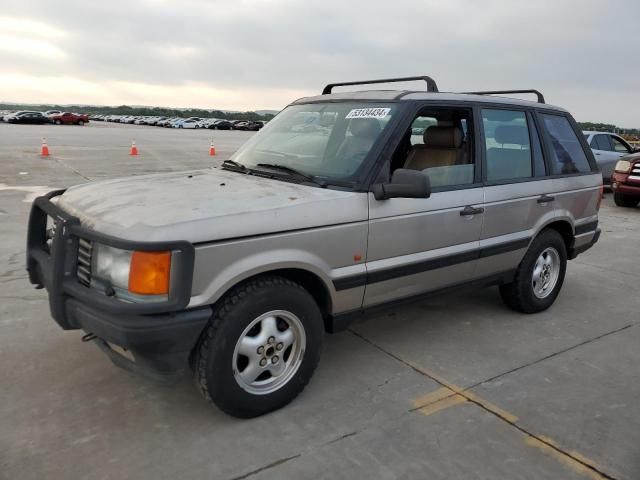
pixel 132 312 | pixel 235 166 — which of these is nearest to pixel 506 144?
pixel 235 166

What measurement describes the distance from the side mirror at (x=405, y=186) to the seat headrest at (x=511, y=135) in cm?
136

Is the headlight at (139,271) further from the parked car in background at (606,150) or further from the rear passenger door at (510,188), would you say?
the parked car in background at (606,150)

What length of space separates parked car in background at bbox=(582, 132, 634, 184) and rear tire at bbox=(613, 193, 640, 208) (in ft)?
5.51

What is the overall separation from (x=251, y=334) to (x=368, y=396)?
2.84 feet

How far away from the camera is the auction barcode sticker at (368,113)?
142 inches

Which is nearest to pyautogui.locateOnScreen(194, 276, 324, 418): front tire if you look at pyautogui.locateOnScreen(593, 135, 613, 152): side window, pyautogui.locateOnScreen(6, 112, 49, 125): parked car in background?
pyautogui.locateOnScreen(593, 135, 613, 152): side window

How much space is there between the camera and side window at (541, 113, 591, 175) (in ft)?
15.3

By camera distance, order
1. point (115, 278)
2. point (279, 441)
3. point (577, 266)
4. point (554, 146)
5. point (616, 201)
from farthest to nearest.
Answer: point (616, 201) → point (577, 266) → point (554, 146) → point (279, 441) → point (115, 278)

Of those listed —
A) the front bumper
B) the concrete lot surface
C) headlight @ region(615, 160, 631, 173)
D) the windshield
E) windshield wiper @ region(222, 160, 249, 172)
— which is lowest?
the concrete lot surface

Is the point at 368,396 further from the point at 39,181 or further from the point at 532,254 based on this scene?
the point at 39,181

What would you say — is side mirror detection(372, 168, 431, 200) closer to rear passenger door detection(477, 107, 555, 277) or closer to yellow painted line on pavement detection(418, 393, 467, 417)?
rear passenger door detection(477, 107, 555, 277)

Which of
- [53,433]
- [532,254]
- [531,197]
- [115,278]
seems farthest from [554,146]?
[53,433]

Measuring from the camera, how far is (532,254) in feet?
14.8

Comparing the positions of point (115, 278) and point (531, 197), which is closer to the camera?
point (115, 278)
